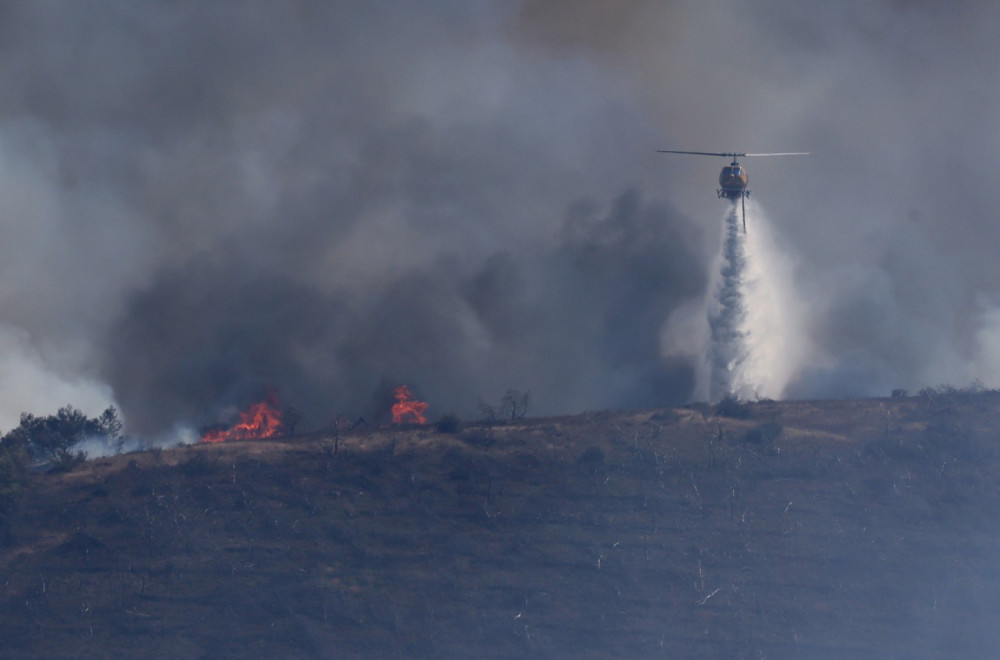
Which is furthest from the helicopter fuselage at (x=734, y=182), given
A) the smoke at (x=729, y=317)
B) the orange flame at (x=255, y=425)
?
the orange flame at (x=255, y=425)

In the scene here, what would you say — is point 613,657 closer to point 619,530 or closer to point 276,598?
point 619,530

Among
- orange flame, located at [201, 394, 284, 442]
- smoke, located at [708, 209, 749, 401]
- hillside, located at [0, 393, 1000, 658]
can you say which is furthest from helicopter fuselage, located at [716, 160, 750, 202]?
orange flame, located at [201, 394, 284, 442]

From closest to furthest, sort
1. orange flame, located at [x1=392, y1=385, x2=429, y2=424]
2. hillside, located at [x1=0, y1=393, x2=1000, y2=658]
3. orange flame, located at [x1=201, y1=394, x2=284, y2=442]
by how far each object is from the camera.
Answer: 1. hillside, located at [x1=0, y1=393, x2=1000, y2=658]
2. orange flame, located at [x1=201, y1=394, x2=284, y2=442]
3. orange flame, located at [x1=392, y1=385, x2=429, y2=424]

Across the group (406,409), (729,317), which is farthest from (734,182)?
(406,409)

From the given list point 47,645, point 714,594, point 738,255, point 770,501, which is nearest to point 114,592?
point 47,645

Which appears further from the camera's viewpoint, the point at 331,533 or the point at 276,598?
the point at 331,533

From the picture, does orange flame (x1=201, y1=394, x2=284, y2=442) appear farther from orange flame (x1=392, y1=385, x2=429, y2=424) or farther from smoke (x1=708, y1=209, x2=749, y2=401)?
smoke (x1=708, y1=209, x2=749, y2=401)
